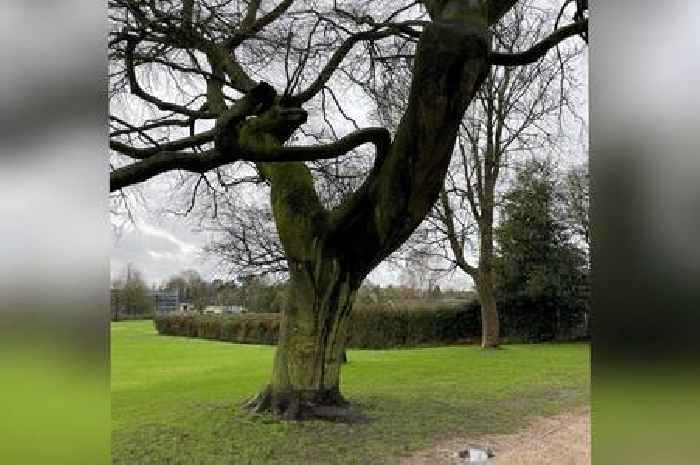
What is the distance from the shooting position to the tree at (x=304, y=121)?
11.0ft

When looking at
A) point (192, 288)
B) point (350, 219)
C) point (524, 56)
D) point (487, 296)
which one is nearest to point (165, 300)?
point (192, 288)

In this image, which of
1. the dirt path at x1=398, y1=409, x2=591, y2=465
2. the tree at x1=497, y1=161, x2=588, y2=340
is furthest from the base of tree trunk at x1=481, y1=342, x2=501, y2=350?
the dirt path at x1=398, y1=409, x2=591, y2=465

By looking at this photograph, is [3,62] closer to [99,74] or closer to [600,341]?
[99,74]

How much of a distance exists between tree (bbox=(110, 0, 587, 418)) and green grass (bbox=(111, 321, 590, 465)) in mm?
503

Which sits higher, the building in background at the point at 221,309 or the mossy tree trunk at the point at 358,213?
the mossy tree trunk at the point at 358,213

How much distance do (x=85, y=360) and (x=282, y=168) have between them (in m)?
4.74

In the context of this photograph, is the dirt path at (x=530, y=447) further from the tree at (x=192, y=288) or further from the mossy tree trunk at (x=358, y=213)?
the tree at (x=192, y=288)

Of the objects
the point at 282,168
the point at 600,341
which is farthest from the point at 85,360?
the point at 282,168

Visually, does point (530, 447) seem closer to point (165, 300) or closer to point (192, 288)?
point (165, 300)

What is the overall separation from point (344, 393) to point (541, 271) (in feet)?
12.4

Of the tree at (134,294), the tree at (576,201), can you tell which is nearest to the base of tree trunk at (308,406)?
the tree at (134,294)

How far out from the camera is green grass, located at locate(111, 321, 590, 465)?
4555 mm

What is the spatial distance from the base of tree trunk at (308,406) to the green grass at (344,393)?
75 mm

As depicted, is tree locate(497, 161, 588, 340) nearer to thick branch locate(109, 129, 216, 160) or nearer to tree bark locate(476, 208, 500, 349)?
tree bark locate(476, 208, 500, 349)
